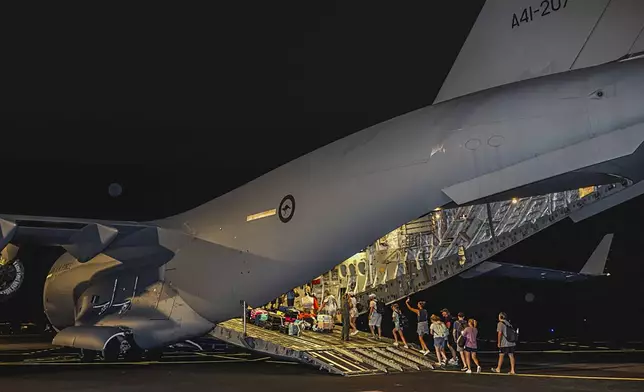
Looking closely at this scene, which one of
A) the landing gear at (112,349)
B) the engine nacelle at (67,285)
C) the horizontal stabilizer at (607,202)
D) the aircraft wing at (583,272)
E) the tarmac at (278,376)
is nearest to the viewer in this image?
the tarmac at (278,376)

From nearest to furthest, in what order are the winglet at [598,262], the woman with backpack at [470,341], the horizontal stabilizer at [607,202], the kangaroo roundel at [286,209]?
the horizontal stabilizer at [607,202], the kangaroo roundel at [286,209], the woman with backpack at [470,341], the winglet at [598,262]

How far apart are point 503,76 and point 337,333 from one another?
8.26 meters

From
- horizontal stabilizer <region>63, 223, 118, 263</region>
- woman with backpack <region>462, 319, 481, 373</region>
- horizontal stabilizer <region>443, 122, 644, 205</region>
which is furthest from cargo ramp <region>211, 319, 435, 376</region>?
horizontal stabilizer <region>443, 122, 644, 205</region>

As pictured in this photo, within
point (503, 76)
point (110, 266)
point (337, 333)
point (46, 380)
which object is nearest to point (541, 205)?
point (337, 333)

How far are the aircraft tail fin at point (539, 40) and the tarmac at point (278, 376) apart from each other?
550 centimetres

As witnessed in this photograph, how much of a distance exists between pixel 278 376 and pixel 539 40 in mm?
8441

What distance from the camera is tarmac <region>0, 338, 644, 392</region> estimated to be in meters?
12.9

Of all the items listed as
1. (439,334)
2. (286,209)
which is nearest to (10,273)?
(286,209)

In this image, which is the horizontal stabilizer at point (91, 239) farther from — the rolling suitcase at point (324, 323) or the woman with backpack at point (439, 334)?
the woman with backpack at point (439, 334)

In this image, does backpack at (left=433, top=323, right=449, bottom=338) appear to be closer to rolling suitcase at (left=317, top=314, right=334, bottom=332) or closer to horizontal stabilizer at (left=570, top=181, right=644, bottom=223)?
rolling suitcase at (left=317, top=314, right=334, bottom=332)

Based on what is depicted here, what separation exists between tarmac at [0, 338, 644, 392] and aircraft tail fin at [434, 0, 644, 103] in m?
5.50

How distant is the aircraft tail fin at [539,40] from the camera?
35.7ft

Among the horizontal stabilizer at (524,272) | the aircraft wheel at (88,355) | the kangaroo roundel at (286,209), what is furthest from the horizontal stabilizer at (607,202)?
the aircraft wheel at (88,355)

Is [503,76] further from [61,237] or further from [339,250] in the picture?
[61,237]
